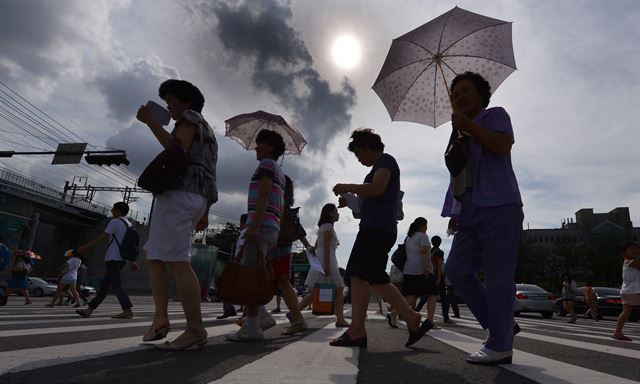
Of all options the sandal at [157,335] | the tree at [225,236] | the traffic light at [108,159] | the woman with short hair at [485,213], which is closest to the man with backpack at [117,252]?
the sandal at [157,335]

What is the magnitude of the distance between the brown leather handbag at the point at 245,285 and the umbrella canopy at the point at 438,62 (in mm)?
3057

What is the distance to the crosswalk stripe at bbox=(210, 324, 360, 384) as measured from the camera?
5.79 ft

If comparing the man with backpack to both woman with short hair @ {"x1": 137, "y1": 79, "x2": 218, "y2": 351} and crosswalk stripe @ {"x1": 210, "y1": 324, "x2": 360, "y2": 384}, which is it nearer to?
woman with short hair @ {"x1": 137, "y1": 79, "x2": 218, "y2": 351}

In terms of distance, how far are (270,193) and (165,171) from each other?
1120 mm

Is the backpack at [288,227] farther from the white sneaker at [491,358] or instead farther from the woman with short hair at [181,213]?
the white sneaker at [491,358]

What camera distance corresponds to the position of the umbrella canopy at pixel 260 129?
750cm

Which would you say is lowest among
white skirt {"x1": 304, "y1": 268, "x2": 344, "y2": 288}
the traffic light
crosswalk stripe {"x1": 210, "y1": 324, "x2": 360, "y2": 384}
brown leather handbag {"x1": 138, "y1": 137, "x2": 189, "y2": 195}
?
crosswalk stripe {"x1": 210, "y1": 324, "x2": 360, "y2": 384}

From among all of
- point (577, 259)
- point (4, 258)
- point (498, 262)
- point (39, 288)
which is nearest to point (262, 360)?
point (498, 262)

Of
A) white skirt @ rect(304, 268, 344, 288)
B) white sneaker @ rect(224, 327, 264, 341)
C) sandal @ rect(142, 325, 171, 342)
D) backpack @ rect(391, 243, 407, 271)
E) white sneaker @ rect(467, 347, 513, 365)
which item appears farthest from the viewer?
Answer: backpack @ rect(391, 243, 407, 271)

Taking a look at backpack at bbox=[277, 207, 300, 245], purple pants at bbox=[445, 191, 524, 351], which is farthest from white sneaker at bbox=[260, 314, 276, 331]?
purple pants at bbox=[445, 191, 524, 351]

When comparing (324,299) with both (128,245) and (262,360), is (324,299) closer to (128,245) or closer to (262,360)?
(128,245)

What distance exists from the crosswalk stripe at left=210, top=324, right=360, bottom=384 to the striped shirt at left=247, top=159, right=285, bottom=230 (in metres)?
1.22

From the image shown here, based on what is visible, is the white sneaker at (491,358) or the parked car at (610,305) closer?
the white sneaker at (491,358)

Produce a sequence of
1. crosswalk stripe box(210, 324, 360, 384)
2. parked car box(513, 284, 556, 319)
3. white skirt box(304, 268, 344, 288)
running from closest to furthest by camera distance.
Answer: crosswalk stripe box(210, 324, 360, 384) → white skirt box(304, 268, 344, 288) → parked car box(513, 284, 556, 319)
